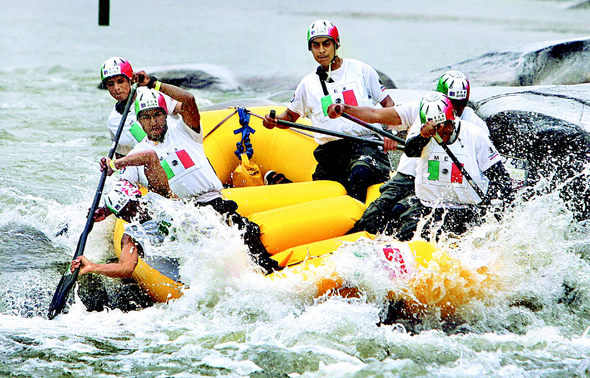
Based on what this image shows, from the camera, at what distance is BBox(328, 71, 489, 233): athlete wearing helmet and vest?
5.62 m

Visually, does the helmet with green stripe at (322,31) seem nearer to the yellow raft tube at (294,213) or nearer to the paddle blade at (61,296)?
the yellow raft tube at (294,213)

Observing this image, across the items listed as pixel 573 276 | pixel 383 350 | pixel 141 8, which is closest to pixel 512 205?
pixel 573 276

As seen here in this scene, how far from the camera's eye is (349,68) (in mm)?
6625

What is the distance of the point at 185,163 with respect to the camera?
555cm

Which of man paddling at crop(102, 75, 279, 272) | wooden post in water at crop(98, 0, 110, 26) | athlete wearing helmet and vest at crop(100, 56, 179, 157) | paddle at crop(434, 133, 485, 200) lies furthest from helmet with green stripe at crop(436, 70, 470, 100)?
wooden post in water at crop(98, 0, 110, 26)

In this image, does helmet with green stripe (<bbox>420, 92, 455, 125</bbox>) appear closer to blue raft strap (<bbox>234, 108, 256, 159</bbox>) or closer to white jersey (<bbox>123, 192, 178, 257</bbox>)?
white jersey (<bbox>123, 192, 178, 257</bbox>)

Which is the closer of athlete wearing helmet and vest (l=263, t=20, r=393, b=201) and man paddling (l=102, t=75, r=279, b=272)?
man paddling (l=102, t=75, r=279, b=272)

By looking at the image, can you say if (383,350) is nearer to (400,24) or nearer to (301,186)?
(301,186)

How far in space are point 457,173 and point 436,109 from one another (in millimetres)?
440

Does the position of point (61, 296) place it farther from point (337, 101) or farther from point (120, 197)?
point (337, 101)

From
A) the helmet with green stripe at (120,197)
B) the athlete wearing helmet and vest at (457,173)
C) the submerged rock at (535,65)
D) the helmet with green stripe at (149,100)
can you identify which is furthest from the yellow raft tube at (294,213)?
the submerged rock at (535,65)

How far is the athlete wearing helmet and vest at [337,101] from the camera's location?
6.41 metres

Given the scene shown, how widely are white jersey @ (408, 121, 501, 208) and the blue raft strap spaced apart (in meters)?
2.21

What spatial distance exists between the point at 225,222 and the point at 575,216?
9.47 feet
